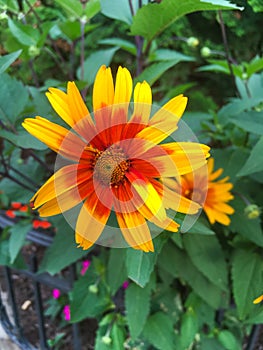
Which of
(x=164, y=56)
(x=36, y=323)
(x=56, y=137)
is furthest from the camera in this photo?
(x=36, y=323)

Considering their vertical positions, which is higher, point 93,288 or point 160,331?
point 93,288

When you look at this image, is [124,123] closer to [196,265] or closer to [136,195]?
[136,195]

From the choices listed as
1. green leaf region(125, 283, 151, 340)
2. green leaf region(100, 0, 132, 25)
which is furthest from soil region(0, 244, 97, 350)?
green leaf region(100, 0, 132, 25)

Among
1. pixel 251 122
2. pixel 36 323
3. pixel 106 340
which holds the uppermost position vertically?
pixel 251 122

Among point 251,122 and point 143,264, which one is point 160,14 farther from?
point 143,264

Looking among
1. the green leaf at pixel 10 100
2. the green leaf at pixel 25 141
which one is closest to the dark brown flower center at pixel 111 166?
the green leaf at pixel 25 141

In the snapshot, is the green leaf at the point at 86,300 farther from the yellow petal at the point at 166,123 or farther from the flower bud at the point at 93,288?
the yellow petal at the point at 166,123

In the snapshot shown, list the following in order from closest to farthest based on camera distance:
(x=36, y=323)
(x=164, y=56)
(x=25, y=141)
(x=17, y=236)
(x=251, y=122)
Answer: (x=25, y=141)
(x=251, y=122)
(x=17, y=236)
(x=164, y=56)
(x=36, y=323)

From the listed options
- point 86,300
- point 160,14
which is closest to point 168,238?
point 86,300
